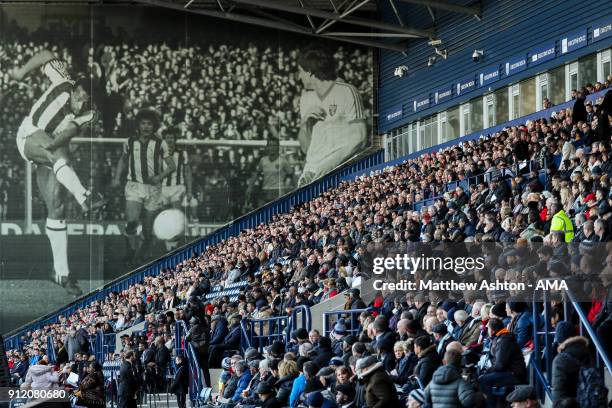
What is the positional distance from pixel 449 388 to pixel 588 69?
17.3 metres

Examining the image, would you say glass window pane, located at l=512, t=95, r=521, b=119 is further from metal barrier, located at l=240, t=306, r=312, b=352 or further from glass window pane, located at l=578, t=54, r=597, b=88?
metal barrier, located at l=240, t=306, r=312, b=352

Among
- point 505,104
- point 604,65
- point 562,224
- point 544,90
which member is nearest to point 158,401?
point 562,224

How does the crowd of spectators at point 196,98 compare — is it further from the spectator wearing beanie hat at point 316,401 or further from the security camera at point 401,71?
the spectator wearing beanie hat at point 316,401

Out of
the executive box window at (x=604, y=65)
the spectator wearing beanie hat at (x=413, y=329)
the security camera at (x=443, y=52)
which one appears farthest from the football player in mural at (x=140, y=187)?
the spectator wearing beanie hat at (x=413, y=329)

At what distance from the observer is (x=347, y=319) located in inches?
655

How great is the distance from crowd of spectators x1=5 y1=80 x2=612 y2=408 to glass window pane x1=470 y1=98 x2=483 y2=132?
1959mm

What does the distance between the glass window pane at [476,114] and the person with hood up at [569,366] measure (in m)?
22.5

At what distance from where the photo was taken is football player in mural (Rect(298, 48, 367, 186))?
1592 inches

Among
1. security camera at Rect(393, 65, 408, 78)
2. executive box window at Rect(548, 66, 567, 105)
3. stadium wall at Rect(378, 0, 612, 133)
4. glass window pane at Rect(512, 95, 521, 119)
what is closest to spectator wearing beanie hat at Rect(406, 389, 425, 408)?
stadium wall at Rect(378, 0, 612, 133)

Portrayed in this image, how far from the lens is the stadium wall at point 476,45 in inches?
1030

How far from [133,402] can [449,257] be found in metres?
7.52

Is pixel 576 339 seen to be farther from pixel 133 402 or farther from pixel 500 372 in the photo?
pixel 133 402

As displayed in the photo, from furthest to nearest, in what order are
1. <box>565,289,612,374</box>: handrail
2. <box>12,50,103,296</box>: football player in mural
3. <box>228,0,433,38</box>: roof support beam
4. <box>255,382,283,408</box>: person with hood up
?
<box>12,50,103,296</box>: football player in mural
<box>228,0,433,38</box>: roof support beam
<box>255,382,283,408</box>: person with hood up
<box>565,289,612,374</box>: handrail

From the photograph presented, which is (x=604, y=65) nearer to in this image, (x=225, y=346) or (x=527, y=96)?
(x=527, y=96)
